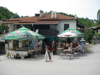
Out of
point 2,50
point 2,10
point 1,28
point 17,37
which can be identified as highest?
point 2,10

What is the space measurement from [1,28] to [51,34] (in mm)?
18413

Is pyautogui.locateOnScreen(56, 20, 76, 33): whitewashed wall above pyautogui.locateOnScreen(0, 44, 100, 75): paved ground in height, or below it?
above

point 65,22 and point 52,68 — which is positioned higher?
point 65,22

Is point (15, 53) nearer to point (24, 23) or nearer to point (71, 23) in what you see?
point (24, 23)

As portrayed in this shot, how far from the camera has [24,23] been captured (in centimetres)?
2384

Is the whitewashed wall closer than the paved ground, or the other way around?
the paved ground

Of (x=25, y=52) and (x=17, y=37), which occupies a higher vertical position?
(x=17, y=37)

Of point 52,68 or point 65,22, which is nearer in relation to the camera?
point 52,68

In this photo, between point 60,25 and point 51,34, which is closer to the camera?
point 51,34

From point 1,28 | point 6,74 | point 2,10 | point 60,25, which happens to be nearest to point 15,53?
point 6,74

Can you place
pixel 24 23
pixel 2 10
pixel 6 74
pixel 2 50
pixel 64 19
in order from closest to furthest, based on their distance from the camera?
pixel 6 74
pixel 2 50
pixel 24 23
pixel 64 19
pixel 2 10

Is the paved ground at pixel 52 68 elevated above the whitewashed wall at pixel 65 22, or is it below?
below

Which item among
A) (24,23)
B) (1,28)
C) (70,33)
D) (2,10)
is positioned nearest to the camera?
(70,33)

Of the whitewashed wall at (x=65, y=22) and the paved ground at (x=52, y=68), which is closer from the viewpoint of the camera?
the paved ground at (x=52, y=68)
